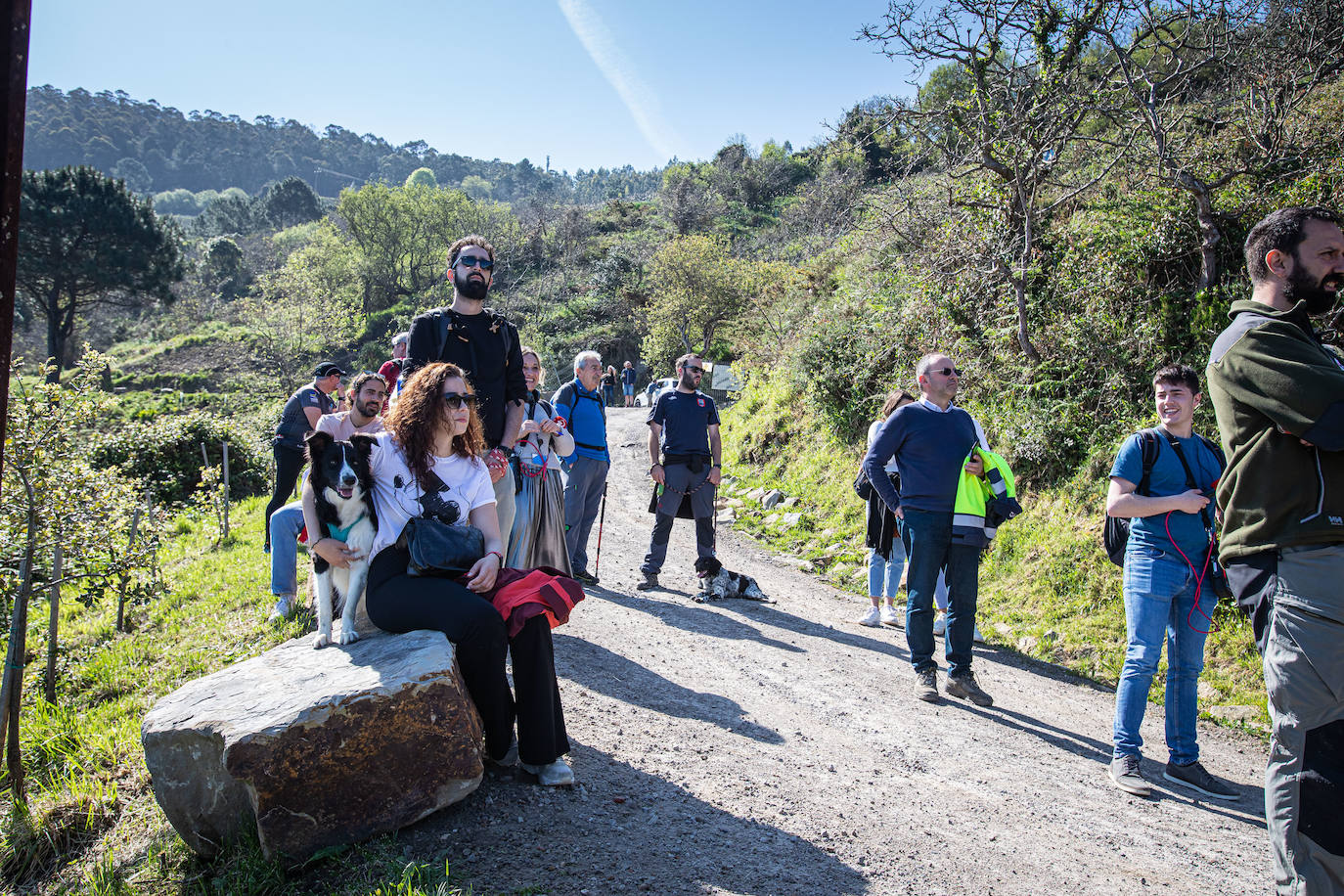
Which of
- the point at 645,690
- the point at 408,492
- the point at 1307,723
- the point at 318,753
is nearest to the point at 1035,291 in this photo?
the point at 645,690

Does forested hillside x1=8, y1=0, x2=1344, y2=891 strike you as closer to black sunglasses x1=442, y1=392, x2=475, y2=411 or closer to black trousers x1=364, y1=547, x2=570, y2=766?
black trousers x1=364, y1=547, x2=570, y2=766

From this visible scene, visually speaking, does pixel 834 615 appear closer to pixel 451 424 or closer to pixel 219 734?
pixel 451 424

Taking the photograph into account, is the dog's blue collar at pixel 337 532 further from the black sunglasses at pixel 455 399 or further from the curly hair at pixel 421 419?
the black sunglasses at pixel 455 399

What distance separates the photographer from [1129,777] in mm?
3908

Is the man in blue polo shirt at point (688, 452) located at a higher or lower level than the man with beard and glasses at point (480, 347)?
lower

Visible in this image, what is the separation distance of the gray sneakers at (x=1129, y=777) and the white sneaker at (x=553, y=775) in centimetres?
283

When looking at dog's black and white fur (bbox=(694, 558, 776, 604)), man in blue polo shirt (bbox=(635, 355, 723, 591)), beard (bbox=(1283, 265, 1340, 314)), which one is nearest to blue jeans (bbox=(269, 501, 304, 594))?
man in blue polo shirt (bbox=(635, 355, 723, 591))

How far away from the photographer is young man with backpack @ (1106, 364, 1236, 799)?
392 cm

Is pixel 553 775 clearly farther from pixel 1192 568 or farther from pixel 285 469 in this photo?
pixel 285 469

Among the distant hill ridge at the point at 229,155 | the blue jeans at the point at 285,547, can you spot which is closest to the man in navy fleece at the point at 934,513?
the blue jeans at the point at 285,547

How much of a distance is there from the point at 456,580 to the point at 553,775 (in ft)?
3.23

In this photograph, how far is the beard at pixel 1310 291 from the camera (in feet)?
8.66

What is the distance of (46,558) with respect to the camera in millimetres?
6074

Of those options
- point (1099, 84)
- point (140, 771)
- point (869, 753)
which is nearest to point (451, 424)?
point (140, 771)
